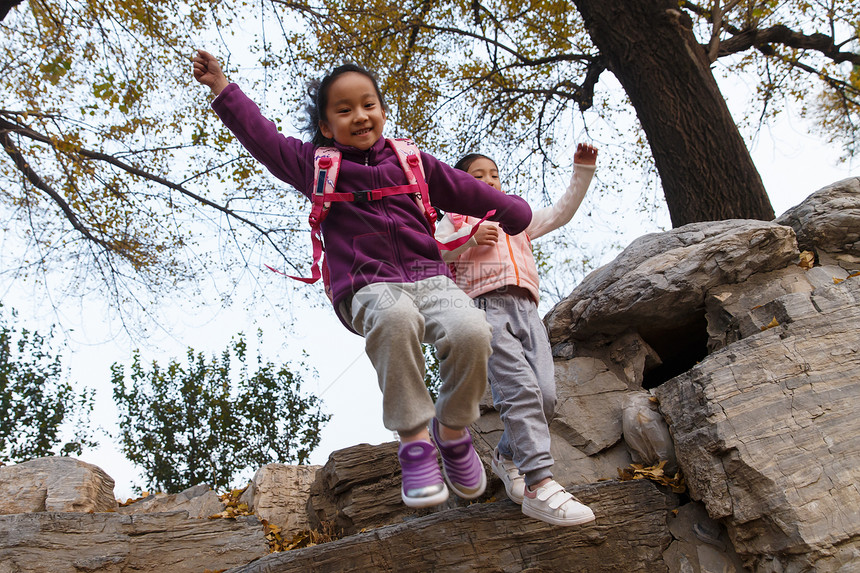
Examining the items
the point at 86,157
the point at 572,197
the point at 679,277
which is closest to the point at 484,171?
the point at 572,197

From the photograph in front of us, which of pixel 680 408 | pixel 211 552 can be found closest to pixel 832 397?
→ pixel 680 408

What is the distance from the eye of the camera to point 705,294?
404cm

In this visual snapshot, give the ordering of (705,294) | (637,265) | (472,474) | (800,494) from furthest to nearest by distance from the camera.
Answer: (637,265), (705,294), (800,494), (472,474)

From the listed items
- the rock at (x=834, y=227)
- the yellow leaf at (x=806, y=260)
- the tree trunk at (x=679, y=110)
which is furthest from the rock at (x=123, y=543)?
the tree trunk at (x=679, y=110)

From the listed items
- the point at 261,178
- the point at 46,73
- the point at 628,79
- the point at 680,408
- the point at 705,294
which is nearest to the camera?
the point at 680,408

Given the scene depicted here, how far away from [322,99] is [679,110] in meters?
4.19

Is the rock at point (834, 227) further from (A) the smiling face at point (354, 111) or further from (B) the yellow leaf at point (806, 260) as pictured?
(A) the smiling face at point (354, 111)

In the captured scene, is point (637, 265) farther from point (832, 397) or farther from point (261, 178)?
point (261, 178)

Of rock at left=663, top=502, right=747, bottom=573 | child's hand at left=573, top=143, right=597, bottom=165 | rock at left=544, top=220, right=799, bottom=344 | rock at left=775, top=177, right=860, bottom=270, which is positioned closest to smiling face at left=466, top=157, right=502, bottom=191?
child's hand at left=573, top=143, right=597, bottom=165

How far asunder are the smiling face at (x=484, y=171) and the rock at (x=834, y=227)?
2.27m

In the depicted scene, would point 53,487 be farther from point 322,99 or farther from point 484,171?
point 484,171

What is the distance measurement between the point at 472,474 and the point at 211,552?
1845 mm

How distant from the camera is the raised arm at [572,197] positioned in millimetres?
3246

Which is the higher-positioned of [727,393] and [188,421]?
[188,421]
